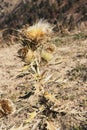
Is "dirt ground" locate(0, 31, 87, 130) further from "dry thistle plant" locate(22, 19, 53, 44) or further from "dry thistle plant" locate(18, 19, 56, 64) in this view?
"dry thistle plant" locate(22, 19, 53, 44)

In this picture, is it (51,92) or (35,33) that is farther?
(51,92)

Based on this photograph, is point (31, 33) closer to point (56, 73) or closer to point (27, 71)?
point (27, 71)

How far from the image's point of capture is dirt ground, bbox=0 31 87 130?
3004mm

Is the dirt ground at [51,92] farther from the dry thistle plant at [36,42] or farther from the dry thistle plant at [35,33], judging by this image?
the dry thistle plant at [35,33]

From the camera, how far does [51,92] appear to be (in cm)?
475

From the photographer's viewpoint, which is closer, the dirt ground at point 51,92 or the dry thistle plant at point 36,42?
the dry thistle plant at point 36,42

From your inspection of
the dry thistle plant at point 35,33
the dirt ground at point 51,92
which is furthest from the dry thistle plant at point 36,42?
the dirt ground at point 51,92

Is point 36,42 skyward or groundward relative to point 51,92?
skyward

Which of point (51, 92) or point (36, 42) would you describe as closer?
point (36, 42)

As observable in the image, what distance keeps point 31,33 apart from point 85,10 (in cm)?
1349

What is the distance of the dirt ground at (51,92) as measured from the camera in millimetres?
3004

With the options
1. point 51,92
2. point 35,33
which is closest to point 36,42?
point 35,33

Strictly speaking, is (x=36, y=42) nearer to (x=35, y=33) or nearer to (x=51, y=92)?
(x=35, y=33)

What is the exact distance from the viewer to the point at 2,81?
5730mm
